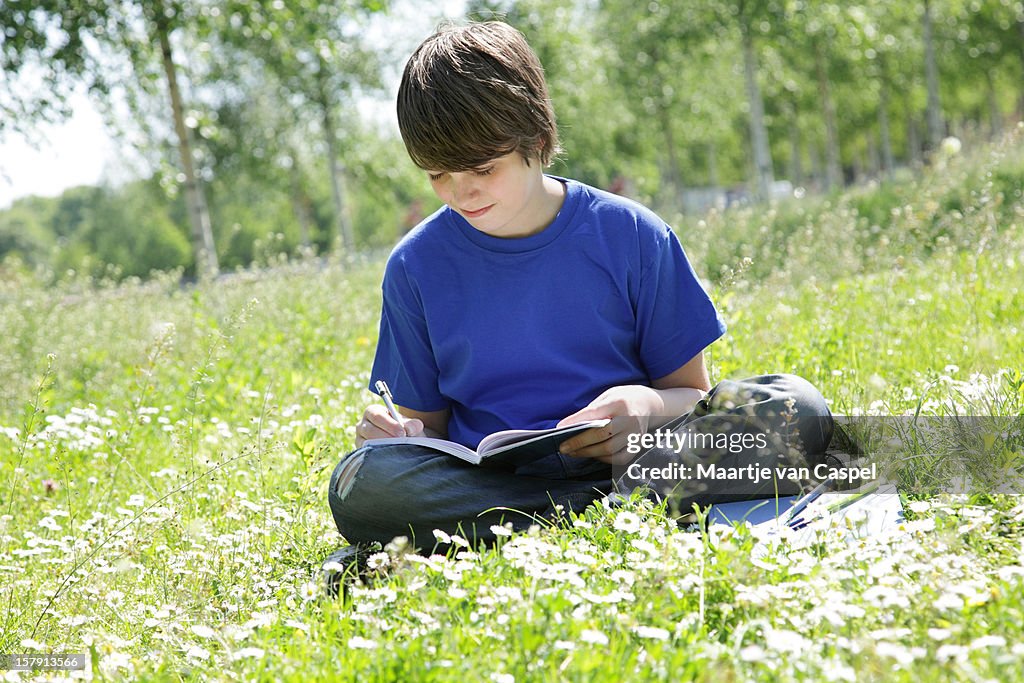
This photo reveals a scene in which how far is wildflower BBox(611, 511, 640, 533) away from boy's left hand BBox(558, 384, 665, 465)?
29 centimetres

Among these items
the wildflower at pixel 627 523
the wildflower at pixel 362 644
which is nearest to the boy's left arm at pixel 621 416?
the wildflower at pixel 627 523

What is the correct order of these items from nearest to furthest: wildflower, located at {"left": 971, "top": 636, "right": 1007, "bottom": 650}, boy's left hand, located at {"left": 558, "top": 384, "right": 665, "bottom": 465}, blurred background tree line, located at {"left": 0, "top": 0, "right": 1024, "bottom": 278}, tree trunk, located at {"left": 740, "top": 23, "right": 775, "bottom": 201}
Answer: wildflower, located at {"left": 971, "top": 636, "right": 1007, "bottom": 650}, boy's left hand, located at {"left": 558, "top": 384, "right": 665, "bottom": 465}, blurred background tree line, located at {"left": 0, "top": 0, "right": 1024, "bottom": 278}, tree trunk, located at {"left": 740, "top": 23, "right": 775, "bottom": 201}

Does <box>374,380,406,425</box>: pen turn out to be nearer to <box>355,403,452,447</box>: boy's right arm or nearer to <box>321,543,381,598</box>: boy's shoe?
<box>355,403,452,447</box>: boy's right arm

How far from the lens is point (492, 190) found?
248 cm

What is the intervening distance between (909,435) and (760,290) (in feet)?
8.83

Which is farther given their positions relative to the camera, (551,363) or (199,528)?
(551,363)

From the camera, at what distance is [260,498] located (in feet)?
10.2

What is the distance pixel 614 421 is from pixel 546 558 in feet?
1.58

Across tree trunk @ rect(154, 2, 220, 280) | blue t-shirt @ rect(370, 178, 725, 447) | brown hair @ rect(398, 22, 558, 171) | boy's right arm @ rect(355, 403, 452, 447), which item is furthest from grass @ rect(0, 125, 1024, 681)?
tree trunk @ rect(154, 2, 220, 280)

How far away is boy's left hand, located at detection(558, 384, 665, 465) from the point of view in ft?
7.87

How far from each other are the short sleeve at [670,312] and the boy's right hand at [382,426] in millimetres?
694

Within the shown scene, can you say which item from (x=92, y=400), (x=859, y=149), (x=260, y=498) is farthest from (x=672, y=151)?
(x=859, y=149)

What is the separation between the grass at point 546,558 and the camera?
162cm

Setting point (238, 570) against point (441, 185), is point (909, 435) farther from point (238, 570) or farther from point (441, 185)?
point (238, 570)
